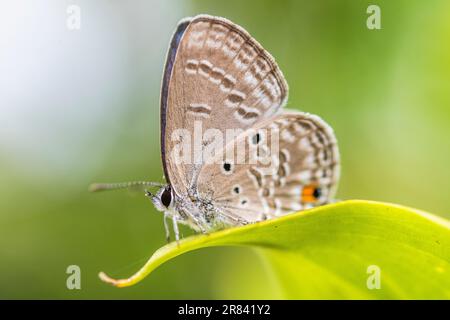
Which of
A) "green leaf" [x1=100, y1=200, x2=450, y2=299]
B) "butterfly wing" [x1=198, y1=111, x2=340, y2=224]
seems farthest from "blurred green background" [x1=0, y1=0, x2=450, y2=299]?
"green leaf" [x1=100, y1=200, x2=450, y2=299]

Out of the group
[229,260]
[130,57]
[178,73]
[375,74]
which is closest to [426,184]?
[375,74]

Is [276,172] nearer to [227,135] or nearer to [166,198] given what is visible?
[227,135]

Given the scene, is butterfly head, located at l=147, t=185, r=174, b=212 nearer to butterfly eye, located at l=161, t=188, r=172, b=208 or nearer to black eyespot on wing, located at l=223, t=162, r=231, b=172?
butterfly eye, located at l=161, t=188, r=172, b=208

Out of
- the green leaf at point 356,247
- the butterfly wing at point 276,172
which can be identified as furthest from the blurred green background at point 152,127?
the green leaf at point 356,247

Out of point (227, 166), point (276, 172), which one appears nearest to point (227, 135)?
point (227, 166)

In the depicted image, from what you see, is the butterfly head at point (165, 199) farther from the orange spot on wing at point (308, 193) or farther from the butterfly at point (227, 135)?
the orange spot on wing at point (308, 193)

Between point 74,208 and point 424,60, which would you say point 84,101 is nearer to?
point 74,208
